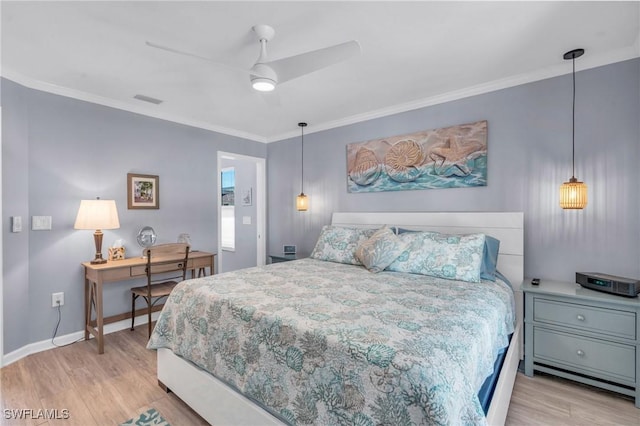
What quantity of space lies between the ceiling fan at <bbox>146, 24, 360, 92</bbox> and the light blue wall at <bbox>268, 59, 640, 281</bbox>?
179 cm

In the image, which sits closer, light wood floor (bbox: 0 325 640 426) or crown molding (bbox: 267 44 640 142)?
light wood floor (bbox: 0 325 640 426)

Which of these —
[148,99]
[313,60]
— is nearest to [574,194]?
[313,60]

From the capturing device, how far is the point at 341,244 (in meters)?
3.19

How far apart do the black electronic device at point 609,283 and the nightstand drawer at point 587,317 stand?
139 millimetres

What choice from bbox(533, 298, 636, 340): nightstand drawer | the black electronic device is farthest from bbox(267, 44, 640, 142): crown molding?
bbox(533, 298, 636, 340): nightstand drawer

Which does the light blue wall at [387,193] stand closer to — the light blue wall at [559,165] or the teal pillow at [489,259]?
the light blue wall at [559,165]

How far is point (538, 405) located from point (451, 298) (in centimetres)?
102

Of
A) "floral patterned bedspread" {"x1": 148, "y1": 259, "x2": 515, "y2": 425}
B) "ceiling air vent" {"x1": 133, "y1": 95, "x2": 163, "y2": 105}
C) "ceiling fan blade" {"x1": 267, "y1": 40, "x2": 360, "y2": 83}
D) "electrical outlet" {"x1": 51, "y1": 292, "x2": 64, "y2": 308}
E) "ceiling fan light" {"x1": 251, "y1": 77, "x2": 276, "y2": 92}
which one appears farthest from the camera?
"ceiling air vent" {"x1": 133, "y1": 95, "x2": 163, "y2": 105}

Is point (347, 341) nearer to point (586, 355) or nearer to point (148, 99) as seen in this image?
point (586, 355)

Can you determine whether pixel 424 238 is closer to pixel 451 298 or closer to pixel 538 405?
pixel 451 298

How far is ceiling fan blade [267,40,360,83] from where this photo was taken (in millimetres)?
1708

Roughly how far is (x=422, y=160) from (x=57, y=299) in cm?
383

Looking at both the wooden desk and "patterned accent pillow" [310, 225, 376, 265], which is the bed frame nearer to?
"patterned accent pillow" [310, 225, 376, 265]

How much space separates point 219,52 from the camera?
2254 mm
